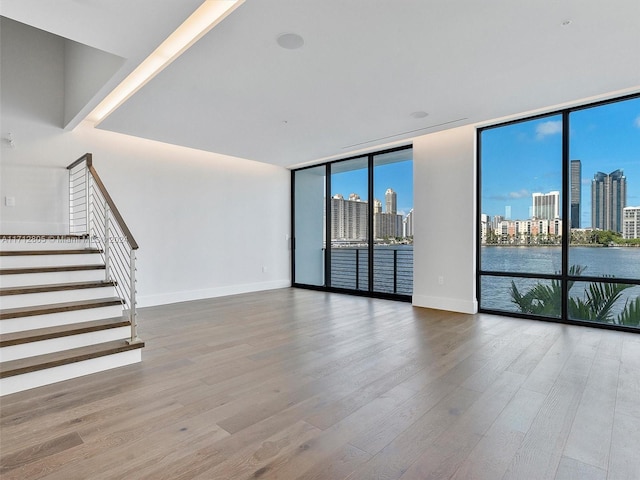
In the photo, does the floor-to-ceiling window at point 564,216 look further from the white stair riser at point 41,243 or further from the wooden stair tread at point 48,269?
the white stair riser at point 41,243

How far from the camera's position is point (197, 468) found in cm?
163

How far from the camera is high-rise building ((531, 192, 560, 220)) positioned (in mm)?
4423

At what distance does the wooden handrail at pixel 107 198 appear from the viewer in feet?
9.96

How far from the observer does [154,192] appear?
5.54 m

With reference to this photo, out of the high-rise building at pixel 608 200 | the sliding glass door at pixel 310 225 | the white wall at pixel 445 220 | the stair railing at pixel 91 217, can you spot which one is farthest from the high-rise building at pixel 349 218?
the stair railing at pixel 91 217

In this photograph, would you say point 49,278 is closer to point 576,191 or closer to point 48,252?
point 48,252

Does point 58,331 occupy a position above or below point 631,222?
below

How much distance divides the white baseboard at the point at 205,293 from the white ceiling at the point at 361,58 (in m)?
2.62

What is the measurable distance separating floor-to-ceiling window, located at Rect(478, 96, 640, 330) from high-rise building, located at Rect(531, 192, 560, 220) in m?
0.01

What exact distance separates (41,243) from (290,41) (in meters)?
3.89

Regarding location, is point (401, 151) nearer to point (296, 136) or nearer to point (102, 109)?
point (296, 136)

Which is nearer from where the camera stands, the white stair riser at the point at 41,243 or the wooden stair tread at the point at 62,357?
the wooden stair tread at the point at 62,357

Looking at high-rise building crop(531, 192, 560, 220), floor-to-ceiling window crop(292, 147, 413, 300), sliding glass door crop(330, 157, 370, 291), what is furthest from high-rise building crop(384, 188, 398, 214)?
high-rise building crop(531, 192, 560, 220)

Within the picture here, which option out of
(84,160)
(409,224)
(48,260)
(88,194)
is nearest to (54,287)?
(48,260)
